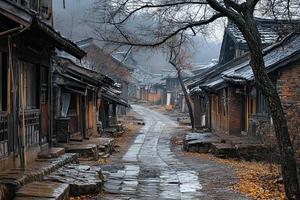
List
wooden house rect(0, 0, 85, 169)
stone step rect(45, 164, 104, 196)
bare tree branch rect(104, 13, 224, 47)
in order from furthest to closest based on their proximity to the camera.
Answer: bare tree branch rect(104, 13, 224, 47), stone step rect(45, 164, 104, 196), wooden house rect(0, 0, 85, 169)

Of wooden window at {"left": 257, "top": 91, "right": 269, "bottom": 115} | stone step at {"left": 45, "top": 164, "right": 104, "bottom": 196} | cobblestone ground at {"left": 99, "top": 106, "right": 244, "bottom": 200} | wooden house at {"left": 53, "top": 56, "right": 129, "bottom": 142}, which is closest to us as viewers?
stone step at {"left": 45, "top": 164, "right": 104, "bottom": 196}

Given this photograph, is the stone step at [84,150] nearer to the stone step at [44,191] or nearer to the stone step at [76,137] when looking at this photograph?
the stone step at [76,137]

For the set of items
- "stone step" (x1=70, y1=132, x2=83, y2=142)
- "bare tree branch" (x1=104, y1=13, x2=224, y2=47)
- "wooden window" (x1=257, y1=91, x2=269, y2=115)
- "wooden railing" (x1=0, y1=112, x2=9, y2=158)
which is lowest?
"stone step" (x1=70, y1=132, x2=83, y2=142)

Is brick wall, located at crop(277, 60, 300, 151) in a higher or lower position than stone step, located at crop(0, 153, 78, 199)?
higher

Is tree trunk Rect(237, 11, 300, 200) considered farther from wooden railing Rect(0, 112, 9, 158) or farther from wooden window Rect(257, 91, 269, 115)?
wooden window Rect(257, 91, 269, 115)

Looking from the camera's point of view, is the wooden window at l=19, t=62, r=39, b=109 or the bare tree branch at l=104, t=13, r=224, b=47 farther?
Result: the bare tree branch at l=104, t=13, r=224, b=47

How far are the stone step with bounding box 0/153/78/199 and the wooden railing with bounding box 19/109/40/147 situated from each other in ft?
1.91

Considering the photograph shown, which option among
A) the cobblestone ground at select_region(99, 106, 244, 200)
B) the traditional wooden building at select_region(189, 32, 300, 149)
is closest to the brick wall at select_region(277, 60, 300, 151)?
the traditional wooden building at select_region(189, 32, 300, 149)

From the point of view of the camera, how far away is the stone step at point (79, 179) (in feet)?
31.3

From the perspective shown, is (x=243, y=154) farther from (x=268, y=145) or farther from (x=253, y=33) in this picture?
(x=253, y=33)

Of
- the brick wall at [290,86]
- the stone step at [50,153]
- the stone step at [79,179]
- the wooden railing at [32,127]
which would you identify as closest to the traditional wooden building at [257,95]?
the brick wall at [290,86]

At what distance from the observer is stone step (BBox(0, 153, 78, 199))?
317 inches

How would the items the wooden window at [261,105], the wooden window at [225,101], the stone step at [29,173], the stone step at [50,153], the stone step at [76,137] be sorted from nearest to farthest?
the stone step at [29,173] < the stone step at [50,153] < the wooden window at [261,105] < the stone step at [76,137] < the wooden window at [225,101]

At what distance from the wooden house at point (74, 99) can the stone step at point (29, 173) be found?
6.20 m
